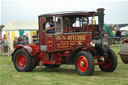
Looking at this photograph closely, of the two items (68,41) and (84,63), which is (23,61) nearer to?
(68,41)

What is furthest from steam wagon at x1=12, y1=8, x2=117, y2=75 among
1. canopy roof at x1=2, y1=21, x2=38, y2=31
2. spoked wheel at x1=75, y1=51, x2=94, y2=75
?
canopy roof at x1=2, y1=21, x2=38, y2=31

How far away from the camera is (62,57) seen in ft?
31.6

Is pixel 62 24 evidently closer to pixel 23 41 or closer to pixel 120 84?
pixel 120 84

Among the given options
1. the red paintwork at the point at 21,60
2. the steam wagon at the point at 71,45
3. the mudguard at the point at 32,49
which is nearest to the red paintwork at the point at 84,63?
the steam wagon at the point at 71,45

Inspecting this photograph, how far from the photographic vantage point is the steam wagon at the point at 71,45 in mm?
8773

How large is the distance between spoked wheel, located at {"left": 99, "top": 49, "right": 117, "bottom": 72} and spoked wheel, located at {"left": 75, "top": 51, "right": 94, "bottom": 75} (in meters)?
1.22

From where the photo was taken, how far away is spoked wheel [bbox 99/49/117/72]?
31.2ft

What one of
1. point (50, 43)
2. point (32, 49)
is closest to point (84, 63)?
point (50, 43)

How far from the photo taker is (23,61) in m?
10.2

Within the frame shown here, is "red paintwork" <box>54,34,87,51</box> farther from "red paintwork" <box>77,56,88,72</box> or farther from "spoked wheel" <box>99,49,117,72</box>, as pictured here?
"spoked wheel" <box>99,49,117,72</box>

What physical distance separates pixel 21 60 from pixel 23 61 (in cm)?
11

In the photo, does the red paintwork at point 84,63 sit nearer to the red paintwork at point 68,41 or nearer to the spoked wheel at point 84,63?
the spoked wheel at point 84,63

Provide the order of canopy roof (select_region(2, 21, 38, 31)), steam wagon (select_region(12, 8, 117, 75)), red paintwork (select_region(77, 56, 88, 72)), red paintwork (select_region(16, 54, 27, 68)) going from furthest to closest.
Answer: canopy roof (select_region(2, 21, 38, 31)) → red paintwork (select_region(16, 54, 27, 68)) → steam wagon (select_region(12, 8, 117, 75)) → red paintwork (select_region(77, 56, 88, 72))

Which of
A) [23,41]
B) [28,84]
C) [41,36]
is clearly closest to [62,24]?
[41,36]
